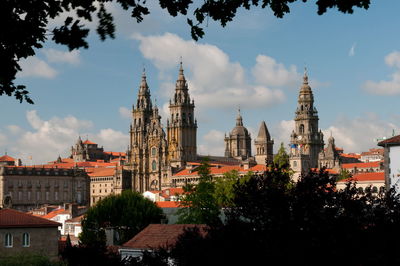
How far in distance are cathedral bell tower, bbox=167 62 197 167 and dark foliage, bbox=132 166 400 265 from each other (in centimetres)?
13546

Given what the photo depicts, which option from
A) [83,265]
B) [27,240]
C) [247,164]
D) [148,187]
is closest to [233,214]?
[83,265]

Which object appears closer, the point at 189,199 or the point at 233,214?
the point at 233,214

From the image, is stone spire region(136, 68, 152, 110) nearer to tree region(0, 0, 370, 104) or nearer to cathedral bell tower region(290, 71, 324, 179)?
cathedral bell tower region(290, 71, 324, 179)

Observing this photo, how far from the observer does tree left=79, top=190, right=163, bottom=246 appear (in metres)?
65.8

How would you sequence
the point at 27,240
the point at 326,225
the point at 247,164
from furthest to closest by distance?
the point at 247,164
the point at 27,240
the point at 326,225

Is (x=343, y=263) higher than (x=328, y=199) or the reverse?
the reverse

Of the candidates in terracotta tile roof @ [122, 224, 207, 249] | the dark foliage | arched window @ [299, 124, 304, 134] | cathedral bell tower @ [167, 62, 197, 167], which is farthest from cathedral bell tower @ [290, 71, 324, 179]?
the dark foliage

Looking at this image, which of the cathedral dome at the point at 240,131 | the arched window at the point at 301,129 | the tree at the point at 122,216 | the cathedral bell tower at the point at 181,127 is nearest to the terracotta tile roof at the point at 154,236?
the tree at the point at 122,216

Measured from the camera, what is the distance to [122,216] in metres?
67.0

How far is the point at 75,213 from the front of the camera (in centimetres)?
9894

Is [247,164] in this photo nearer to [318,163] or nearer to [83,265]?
[318,163]

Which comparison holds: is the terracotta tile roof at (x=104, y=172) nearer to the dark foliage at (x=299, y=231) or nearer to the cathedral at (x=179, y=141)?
the cathedral at (x=179, y=141)

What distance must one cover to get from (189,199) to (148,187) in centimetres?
8909

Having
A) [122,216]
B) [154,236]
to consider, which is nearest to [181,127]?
[122,216]
